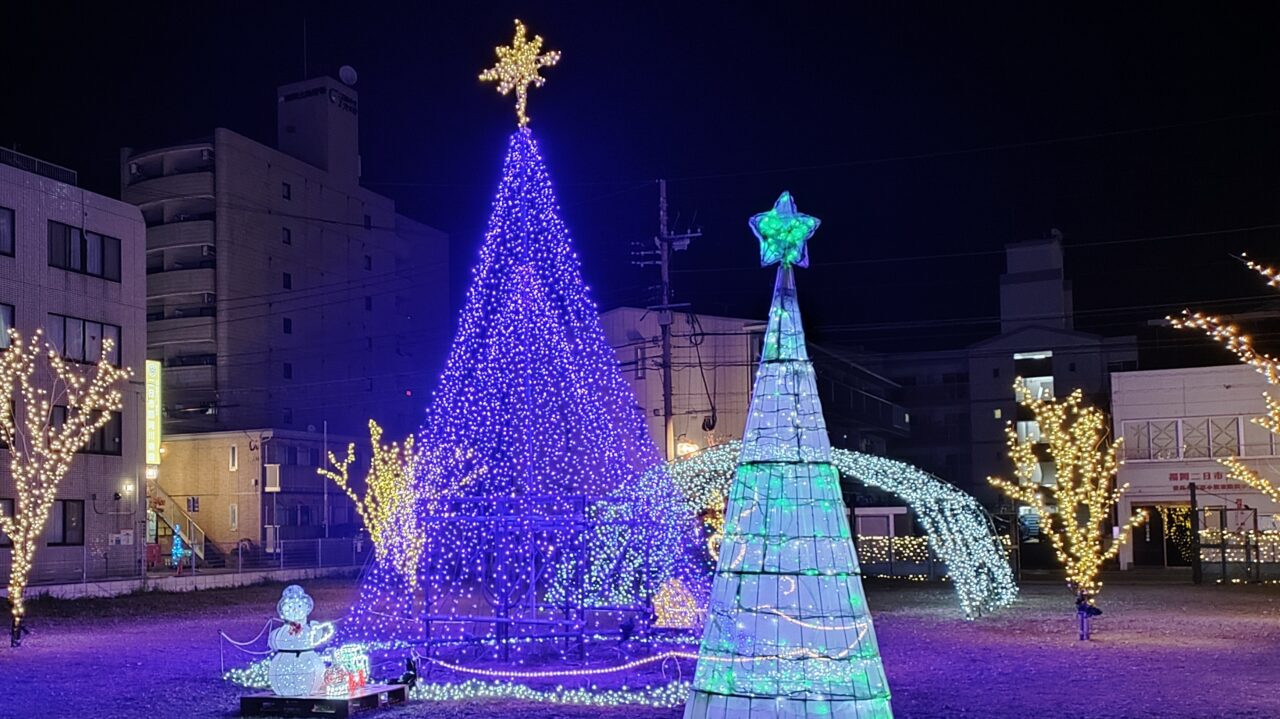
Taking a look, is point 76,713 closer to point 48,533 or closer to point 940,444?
point 48,533

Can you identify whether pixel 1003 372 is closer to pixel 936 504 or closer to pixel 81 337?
pixel 936 504

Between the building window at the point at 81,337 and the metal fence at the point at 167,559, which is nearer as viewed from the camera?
the metal fence at the point at 167,559

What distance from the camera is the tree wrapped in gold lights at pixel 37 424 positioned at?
21125 mm

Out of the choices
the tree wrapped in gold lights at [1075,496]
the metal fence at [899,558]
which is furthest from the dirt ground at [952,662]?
the metal fence at [899,558]

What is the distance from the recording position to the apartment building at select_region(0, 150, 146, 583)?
31.4 m

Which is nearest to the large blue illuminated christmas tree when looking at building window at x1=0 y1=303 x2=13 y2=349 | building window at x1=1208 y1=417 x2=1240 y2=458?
building window at x1=0 y1=303 x2=13 y2=349

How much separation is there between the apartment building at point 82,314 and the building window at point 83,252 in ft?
0.09

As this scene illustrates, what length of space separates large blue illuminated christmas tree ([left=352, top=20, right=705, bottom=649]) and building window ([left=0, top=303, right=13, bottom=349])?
18043 millimetres

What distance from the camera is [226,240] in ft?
170

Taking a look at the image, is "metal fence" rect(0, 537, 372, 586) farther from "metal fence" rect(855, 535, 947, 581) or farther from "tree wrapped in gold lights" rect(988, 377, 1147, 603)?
"tree wrapped in gold lights" rect(988, 377, 1147, 603)

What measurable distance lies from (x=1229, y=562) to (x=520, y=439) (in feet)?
92.0


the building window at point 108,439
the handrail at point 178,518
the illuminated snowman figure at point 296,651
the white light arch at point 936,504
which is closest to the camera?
the illuminated snowman figure at point 296,651

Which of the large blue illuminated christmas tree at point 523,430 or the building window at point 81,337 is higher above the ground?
the building window at point 81,337

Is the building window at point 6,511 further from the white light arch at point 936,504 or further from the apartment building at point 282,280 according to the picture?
the white light arch at point 936,504
